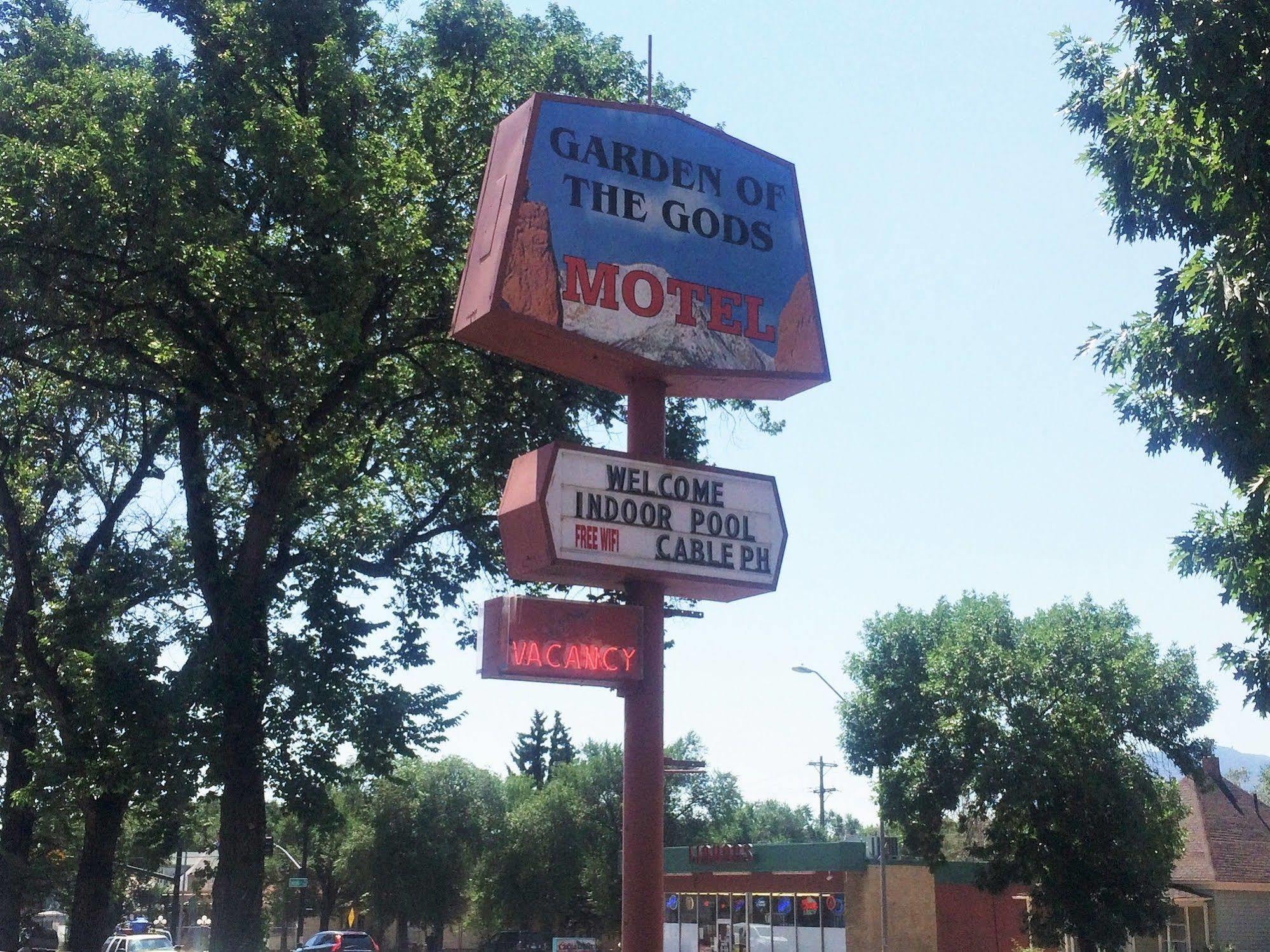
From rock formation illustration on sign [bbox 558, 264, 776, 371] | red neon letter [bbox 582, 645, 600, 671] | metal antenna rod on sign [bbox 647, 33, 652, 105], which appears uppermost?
metal antenna rod on sign [bbox 647, 33, 652, 105]

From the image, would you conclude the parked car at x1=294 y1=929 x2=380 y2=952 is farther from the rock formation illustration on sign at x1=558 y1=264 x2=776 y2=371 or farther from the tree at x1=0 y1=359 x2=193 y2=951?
the rock formation illustration on sign at x1=558 y1=264 x2=776 y2=371

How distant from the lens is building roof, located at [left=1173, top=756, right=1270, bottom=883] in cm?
4253

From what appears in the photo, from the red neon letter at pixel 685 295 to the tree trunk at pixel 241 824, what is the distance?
13939 mm

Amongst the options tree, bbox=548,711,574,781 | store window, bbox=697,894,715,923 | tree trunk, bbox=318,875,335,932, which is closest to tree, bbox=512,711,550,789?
tree, bbox=548,711,574,781

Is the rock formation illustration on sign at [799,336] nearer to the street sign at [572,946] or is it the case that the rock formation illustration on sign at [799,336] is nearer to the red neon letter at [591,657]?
the red neon letter at [591,657]

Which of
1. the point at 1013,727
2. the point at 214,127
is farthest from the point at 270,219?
the point at 1013,727

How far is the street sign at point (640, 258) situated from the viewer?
43.0 feet

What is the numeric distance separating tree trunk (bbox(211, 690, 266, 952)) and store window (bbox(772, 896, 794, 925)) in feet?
89.1

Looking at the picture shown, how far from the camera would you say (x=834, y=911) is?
45219mm

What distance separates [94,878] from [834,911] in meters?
25.2

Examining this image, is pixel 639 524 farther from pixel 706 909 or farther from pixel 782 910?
pixel 706 909

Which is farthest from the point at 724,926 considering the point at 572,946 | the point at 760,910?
the point at 572,946

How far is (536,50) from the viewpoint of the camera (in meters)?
28.0

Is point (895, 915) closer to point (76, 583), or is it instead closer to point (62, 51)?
point (76, 583)
